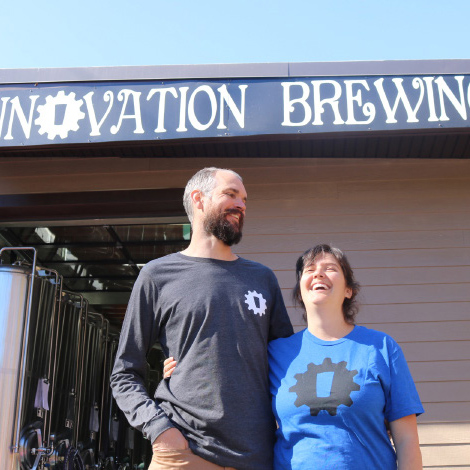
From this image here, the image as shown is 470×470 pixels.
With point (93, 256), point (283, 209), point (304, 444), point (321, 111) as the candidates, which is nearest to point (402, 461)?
point (304, 444)

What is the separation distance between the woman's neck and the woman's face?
0.04 m

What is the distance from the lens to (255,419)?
2.34 meters

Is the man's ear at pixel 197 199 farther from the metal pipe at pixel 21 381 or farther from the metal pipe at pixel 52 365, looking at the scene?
the metal pipe at pixel 52 365

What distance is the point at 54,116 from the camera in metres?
4.65

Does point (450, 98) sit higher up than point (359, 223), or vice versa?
point (450, 98)

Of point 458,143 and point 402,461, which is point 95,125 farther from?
point 402,461

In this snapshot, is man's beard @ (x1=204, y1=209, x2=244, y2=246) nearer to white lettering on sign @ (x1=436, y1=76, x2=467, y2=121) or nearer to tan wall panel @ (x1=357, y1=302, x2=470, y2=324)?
white lettering on sign @ (x1=436, y1=76, x2=467, y2=121)

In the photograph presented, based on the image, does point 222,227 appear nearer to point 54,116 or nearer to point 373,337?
point 373,337

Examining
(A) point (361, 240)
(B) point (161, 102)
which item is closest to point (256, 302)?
(B) point (161, 102)

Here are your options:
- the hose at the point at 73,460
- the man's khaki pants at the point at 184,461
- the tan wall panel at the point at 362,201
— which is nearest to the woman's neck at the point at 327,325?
the man's khaki pants at the point at 184,461

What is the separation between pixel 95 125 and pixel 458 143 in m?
2.88

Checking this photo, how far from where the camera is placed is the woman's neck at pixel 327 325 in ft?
8.01

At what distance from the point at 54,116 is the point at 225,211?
8.19 feet

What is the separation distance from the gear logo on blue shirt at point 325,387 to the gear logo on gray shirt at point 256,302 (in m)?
0.34
